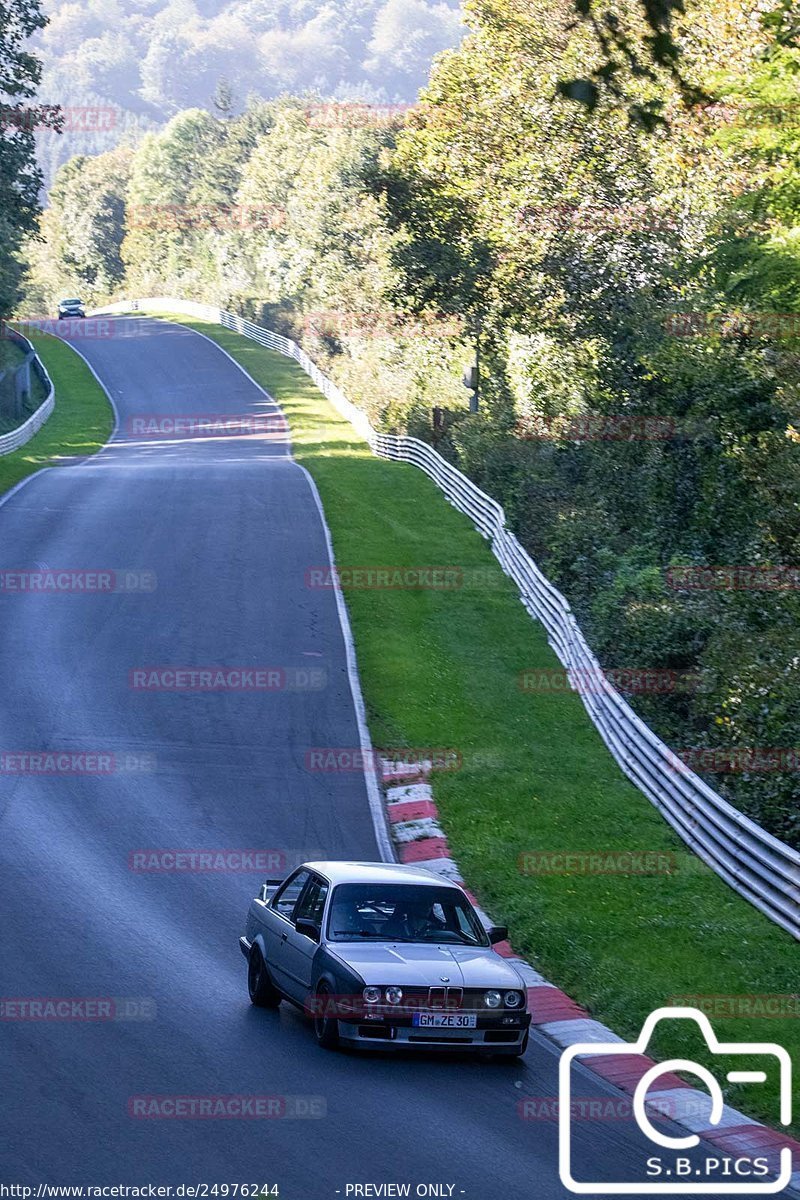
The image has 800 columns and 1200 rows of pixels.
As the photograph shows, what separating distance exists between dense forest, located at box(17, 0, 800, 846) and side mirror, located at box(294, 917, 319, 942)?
20.8 ft

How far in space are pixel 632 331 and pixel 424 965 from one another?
28.2 metres

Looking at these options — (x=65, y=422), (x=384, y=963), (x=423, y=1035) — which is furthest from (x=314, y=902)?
(x=65, y=422)

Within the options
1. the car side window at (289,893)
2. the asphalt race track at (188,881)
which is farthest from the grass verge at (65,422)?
the car side window at (289,893)

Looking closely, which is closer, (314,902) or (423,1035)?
(423,1035)

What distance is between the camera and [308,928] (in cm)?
1112

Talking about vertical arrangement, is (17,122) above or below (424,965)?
above

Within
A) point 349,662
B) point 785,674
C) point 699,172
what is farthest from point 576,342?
point 785,674

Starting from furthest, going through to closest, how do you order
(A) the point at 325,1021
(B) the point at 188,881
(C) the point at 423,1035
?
(B) the point at 188,881, (A) the point at 325,1021, (C) the point at 423,1035

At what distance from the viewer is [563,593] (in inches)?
1194

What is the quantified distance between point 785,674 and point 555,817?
3687 millimetres

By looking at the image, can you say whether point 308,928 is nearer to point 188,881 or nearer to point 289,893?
point 289,893

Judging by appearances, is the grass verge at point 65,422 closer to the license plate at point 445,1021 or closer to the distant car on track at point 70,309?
the distant car on track at point 70,309

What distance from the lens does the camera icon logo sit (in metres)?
8.20

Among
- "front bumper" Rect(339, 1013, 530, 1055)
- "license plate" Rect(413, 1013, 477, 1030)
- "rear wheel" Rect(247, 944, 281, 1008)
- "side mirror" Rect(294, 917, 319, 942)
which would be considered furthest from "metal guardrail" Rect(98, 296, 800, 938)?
"rear wheel" Rect(247, 944, 281, 1008)
